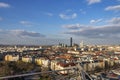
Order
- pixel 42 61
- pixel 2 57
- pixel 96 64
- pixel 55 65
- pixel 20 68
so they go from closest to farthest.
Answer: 1. pixel 20 68
2. pixel 55 65
3. pixel 96 64
4. pixel 42 61
5. pixel 2 57

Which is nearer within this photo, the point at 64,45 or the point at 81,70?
the point at 81,70

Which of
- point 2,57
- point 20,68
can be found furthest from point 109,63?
point 2,57

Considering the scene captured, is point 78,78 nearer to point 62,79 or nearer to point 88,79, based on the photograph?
point 88,79

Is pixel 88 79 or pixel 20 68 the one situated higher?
pixel 88 79

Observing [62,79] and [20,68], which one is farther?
[20,68]

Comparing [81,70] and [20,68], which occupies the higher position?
[81,70]

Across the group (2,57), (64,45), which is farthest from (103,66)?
(64,45)

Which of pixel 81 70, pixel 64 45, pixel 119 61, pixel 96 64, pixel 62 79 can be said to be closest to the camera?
pixel 81 70

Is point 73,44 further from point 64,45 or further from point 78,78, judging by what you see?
point 78,78

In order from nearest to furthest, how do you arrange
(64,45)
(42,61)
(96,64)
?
(96,64) < (42,61) < (64,45)
